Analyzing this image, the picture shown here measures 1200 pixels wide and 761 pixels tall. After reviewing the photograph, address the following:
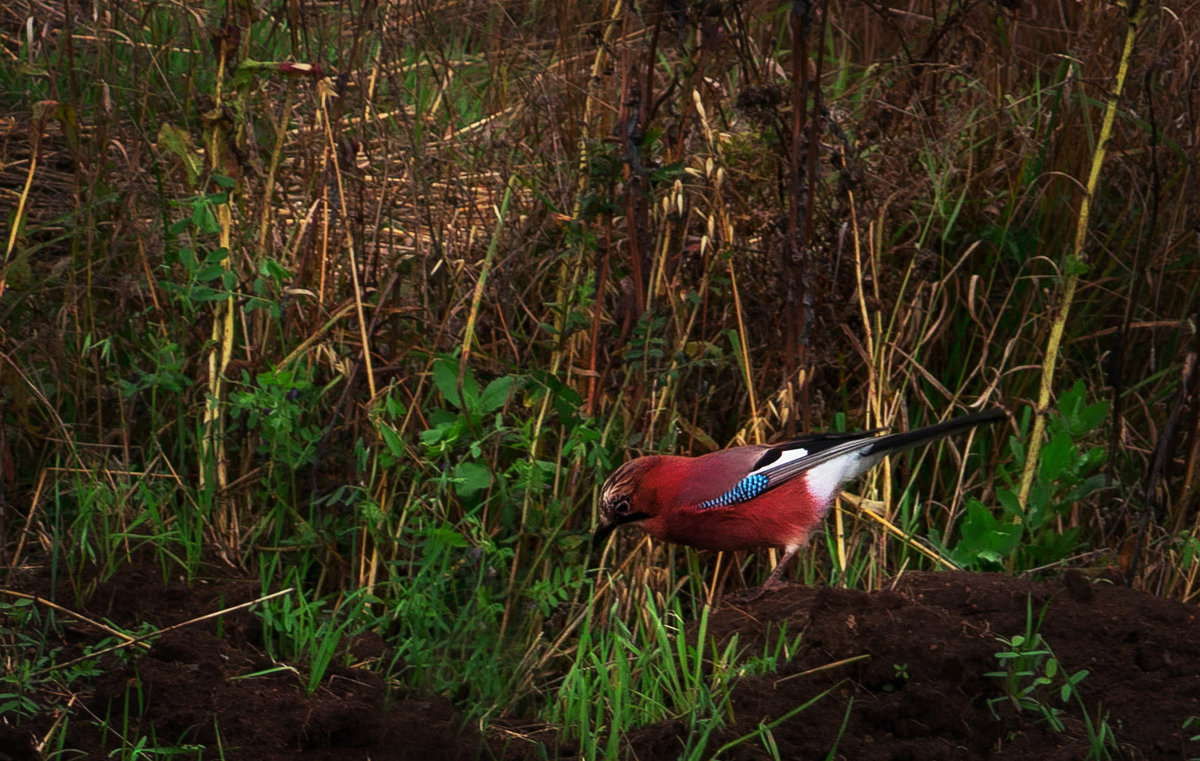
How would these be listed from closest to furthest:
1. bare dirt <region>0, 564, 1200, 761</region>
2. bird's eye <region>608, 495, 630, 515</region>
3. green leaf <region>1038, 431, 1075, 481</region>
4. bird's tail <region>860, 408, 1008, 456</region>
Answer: bare dirt <region>0, 564, 1200, 761</region>
bird's eye <region>608, 495, 630, 515</region>
bird's tail <region>860, 408, 1008, 456</region>
green leaf <region>1038, 431, 1075, 481</region>

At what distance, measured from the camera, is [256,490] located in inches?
172

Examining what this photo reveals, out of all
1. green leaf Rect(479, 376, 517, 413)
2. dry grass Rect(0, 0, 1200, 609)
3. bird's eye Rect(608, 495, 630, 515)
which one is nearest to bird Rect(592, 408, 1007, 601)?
bird's eye Rect(608, 495, 630, 515)

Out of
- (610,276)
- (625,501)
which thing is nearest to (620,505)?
(625,501)

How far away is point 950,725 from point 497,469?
1657 millimetres

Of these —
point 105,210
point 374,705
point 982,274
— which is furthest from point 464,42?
point 374,705

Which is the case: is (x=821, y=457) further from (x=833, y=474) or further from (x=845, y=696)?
(x=845, y=696)

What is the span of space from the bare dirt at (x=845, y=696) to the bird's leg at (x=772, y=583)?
313 mm

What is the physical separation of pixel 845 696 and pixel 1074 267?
1.58 m

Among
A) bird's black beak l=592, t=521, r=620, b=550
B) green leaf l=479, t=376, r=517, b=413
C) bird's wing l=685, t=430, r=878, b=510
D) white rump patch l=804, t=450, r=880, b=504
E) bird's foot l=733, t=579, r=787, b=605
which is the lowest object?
bird's foot l=733, t=579, r=787, b=605

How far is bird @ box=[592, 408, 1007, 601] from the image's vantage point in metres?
4.07

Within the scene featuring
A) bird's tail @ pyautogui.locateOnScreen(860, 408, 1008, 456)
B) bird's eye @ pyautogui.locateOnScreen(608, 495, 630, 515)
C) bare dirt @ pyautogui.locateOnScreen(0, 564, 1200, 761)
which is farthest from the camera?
bird's tail @ pyautogui.locateOnScreen(860, 408, 1008, 456)

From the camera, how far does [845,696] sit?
11.0 ft

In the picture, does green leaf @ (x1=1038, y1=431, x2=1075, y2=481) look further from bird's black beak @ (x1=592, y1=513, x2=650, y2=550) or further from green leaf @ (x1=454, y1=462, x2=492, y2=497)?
green leaf @ (x1=454, y1=462, x2=492, y2=497)

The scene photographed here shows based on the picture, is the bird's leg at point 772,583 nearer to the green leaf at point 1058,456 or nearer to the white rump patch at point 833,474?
the white rump patch at point 833,474
